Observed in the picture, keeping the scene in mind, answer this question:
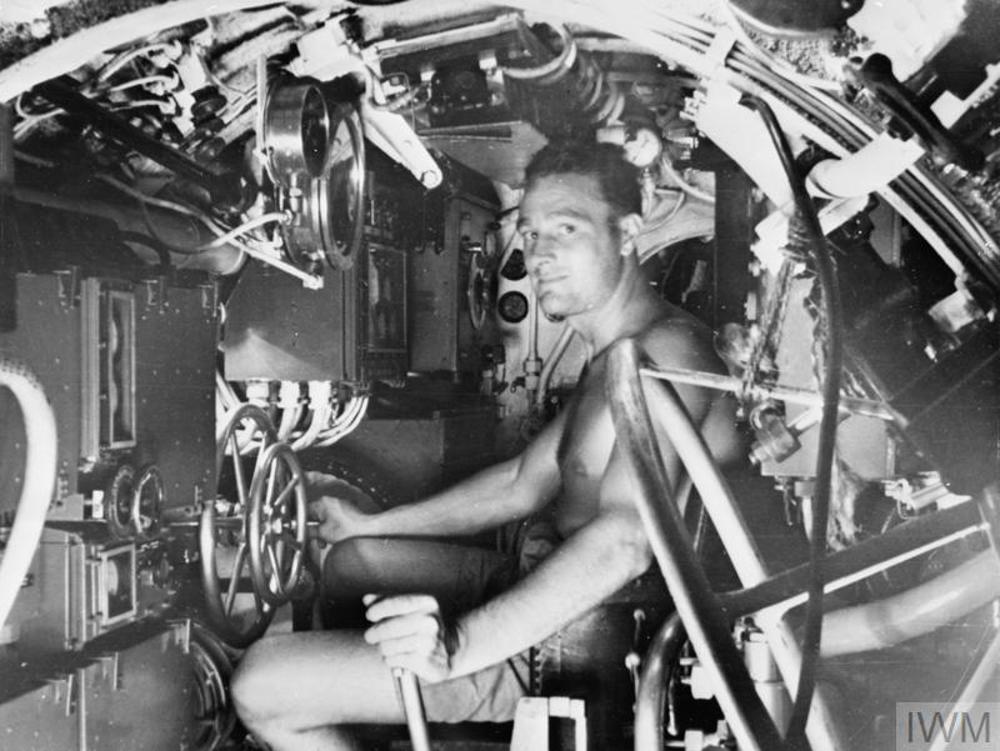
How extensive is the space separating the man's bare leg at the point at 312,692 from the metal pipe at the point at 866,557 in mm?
1283

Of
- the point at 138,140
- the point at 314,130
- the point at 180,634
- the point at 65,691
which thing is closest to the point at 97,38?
the point at 138,140

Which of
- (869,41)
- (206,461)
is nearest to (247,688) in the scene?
(206,461)

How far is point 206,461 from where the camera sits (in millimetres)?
1967

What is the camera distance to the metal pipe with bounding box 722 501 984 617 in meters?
1.01

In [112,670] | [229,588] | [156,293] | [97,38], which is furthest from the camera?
[229,588]

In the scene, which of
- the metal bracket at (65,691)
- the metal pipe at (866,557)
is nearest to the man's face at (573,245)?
the metal pipe at (866,557)

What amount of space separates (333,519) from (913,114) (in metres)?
1.85

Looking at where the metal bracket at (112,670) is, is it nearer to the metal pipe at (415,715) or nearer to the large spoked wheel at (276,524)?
the large spoked wheel at (276,524)

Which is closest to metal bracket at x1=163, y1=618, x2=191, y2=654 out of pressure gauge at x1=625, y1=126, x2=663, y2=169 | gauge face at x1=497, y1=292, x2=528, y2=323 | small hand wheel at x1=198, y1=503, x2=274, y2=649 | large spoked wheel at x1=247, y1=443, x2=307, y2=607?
small hand wheel at x1=198, y1=503, x2=274, y2=649

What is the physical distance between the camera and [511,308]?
139 inches

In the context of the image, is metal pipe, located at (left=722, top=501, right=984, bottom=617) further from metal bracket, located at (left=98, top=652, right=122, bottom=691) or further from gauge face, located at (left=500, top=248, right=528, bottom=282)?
gauge face, located at (left=500, top=248, right=528, bottom=282)

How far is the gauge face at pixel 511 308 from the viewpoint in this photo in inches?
139

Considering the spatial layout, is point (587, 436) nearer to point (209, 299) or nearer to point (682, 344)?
point (682, 344)

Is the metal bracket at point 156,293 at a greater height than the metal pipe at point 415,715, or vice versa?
the metal bracket at point 156,293
